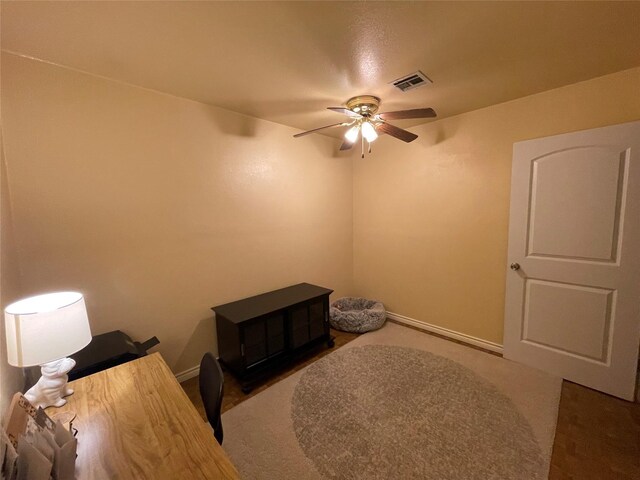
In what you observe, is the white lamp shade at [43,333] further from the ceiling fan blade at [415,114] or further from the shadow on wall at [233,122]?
the ceiling fan blade at [415,114]

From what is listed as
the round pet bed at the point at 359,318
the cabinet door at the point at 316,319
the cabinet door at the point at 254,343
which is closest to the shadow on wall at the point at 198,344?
the cabinet door at the point at 254,343

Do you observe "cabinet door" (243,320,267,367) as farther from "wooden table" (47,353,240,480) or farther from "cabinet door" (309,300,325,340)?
"wooden table" (47,353,240,480)

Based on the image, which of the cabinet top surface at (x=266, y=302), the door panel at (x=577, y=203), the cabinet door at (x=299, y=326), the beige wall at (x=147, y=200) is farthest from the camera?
the cabinet door at (x=299, y=326)

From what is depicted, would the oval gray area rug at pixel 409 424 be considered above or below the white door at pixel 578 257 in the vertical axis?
below

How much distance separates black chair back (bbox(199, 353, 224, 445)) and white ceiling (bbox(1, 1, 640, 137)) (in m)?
1.69

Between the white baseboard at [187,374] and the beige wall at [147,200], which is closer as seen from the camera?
the beige wall at [147,200]

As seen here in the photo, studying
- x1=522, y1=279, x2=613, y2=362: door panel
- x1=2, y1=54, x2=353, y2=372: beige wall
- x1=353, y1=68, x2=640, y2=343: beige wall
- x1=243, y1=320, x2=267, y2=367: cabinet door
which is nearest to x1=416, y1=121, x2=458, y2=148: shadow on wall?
x1=353, y1=68, x2=640, y2=343: beige wall

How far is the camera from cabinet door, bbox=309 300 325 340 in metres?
2.68

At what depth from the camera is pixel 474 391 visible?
2.09m

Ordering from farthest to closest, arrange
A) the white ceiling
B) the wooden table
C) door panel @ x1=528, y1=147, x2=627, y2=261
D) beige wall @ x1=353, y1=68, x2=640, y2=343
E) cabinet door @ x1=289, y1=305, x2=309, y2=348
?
cabinet door @ x1=289, y1=305, x2=309, y2=348 < beige wall @ x1=353, y1=68, x2=640, y2=343 < door panel @ x1=528, y1=147, x2=627, y2=261 < the white ceiling < the wooden table

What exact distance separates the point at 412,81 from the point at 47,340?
8.24 feet

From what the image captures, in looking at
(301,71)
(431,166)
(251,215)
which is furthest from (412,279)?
(301,71)

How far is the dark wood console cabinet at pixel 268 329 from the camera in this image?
2.20m

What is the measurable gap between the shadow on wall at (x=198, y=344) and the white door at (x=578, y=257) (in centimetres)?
279
